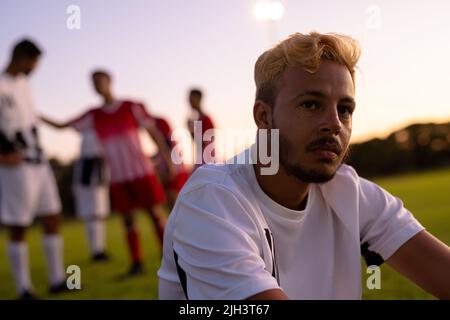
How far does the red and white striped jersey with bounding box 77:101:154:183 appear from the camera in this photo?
20.4 ft

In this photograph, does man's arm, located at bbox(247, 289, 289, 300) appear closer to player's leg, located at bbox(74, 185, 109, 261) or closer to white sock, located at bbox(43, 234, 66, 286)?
white sock, located at bbox(43, 234, 66, 286)

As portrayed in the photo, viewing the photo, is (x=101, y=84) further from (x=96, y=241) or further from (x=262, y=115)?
(x=262, y=115)

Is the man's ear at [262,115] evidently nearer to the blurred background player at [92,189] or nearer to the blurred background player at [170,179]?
the blurred background player at [170,179]

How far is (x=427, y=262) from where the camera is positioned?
1902 millimetres

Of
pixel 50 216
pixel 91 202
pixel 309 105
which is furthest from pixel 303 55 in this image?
pixel 91 202

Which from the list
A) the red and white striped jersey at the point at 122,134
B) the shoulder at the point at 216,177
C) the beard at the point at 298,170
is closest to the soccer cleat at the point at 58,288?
the red and white striped jersey at the point at 122,134

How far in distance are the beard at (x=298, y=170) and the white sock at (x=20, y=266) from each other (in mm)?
3938

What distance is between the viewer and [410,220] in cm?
197

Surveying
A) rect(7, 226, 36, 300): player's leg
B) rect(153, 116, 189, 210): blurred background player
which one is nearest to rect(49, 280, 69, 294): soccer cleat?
rect(7, 226, 36, 300): player's leg

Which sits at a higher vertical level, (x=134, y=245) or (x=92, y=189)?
(x=92, y=189)

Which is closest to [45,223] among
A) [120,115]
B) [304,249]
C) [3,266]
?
[120,115]

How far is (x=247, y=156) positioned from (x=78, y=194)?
24.8 ft

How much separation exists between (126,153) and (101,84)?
80cm

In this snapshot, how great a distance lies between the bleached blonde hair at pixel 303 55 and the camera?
1.75 m
